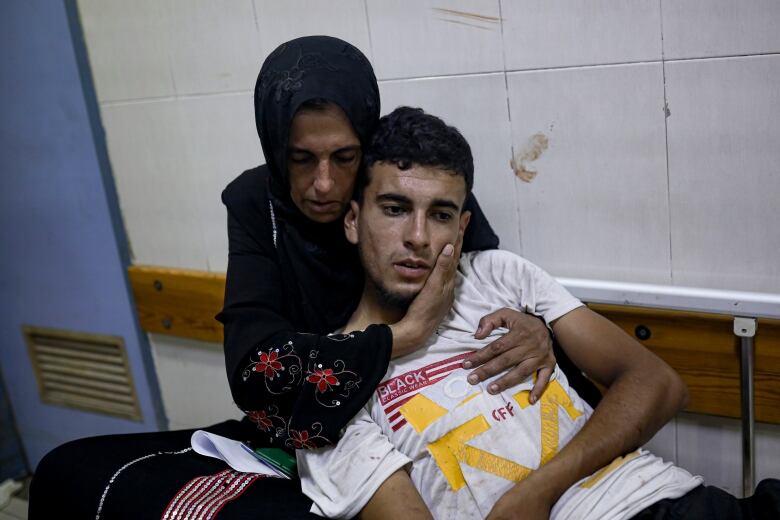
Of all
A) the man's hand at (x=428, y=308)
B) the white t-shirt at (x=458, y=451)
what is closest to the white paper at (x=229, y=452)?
the white t-shirt at (x=458, y=451)

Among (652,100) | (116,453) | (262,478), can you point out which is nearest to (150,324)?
(116,453)

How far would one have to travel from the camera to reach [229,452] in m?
1.60

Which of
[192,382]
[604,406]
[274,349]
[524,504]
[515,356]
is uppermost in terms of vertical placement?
[274,349]

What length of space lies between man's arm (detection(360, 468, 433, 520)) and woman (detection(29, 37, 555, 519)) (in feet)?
0.48

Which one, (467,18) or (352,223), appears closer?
(352,223)

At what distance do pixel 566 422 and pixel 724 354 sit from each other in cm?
44

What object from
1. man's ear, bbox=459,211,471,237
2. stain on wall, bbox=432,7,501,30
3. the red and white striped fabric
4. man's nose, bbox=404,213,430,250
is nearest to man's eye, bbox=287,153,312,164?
man's nose, bbox=404,213,430,250

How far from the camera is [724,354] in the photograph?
1652mm

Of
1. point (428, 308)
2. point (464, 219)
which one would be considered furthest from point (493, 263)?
point (428, 308)

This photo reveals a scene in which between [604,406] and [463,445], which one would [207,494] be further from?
[604,406]

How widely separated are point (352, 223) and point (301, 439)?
0.47m

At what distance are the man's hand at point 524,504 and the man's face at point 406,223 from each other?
17.2 inches

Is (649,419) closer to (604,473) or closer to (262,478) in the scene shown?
(604,473)

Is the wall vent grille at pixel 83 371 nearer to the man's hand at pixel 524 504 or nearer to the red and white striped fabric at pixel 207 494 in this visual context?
the red and white striped fabric at pixel 207 494
